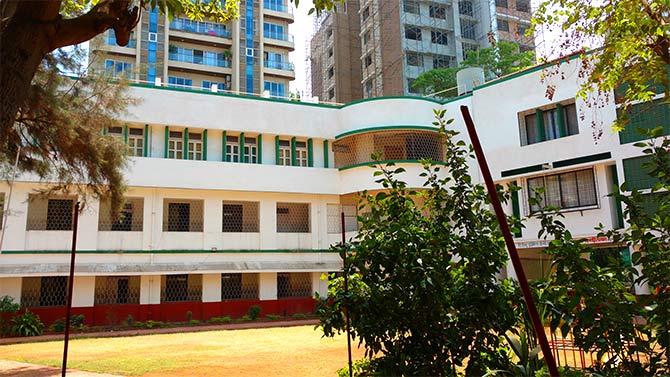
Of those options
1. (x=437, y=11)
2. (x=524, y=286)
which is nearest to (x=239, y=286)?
(x=524, y=286)

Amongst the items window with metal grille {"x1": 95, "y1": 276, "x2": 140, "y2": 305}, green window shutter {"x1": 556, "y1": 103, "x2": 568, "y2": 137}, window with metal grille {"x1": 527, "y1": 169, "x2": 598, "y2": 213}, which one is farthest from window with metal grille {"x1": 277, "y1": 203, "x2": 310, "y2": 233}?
green window shutter {"x1": 556, "y1": 103, "x2": 568, "y2": 137}

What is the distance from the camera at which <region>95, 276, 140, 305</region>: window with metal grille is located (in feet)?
65.1

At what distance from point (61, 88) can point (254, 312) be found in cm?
1173

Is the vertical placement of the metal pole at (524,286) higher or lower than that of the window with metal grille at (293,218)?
lower

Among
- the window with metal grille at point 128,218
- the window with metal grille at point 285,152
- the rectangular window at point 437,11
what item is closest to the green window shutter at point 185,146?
the window with metal grille at point 128,218

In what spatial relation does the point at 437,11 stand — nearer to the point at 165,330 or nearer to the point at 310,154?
the point at 310,154

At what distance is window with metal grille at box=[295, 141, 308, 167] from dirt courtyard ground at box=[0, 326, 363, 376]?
827cm

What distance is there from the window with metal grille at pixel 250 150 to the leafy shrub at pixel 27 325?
9496 mm

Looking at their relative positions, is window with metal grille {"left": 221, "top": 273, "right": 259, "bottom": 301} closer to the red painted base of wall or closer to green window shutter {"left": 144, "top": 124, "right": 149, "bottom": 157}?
the red painted base of wall

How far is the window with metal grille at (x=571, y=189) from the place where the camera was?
18.2 m

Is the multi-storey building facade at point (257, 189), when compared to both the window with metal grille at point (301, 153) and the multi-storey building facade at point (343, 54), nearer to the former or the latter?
the window with metal grille at point (301, 153)

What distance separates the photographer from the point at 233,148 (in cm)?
2234

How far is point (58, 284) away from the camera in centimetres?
1939

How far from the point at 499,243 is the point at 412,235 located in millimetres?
741
